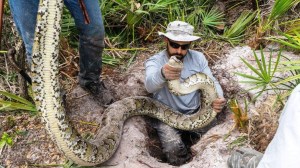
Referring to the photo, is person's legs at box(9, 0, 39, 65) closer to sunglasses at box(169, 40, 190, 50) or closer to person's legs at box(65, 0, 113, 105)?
person's legs at box(65, 0, 113, 105)

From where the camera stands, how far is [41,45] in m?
3.13

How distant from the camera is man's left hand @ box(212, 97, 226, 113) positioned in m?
4.48

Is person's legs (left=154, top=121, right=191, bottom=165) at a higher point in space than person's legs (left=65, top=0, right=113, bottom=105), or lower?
lower

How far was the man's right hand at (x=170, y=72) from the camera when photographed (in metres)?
3.80

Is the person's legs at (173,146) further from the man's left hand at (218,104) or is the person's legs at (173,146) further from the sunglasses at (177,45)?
the sunglasses at (177,45)

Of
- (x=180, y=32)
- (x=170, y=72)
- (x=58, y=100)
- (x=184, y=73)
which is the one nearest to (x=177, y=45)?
(x=180, y=32)

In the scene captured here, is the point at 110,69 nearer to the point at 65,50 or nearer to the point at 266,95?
the point at 65,50

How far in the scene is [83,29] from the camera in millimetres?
4129

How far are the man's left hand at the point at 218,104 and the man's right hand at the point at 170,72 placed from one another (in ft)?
2.63

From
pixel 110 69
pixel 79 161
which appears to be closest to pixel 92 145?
pixel 79 161

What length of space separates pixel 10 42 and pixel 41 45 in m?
2.42

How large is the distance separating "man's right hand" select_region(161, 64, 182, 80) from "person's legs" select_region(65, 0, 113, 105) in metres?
0.88

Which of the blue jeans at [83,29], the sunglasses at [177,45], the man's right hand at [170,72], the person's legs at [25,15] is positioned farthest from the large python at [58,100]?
the person's legs at [25,15]

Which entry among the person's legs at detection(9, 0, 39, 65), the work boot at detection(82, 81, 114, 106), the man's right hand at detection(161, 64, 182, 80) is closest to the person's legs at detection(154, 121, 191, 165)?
the work boot at detection(82, 81, 114, 106)
